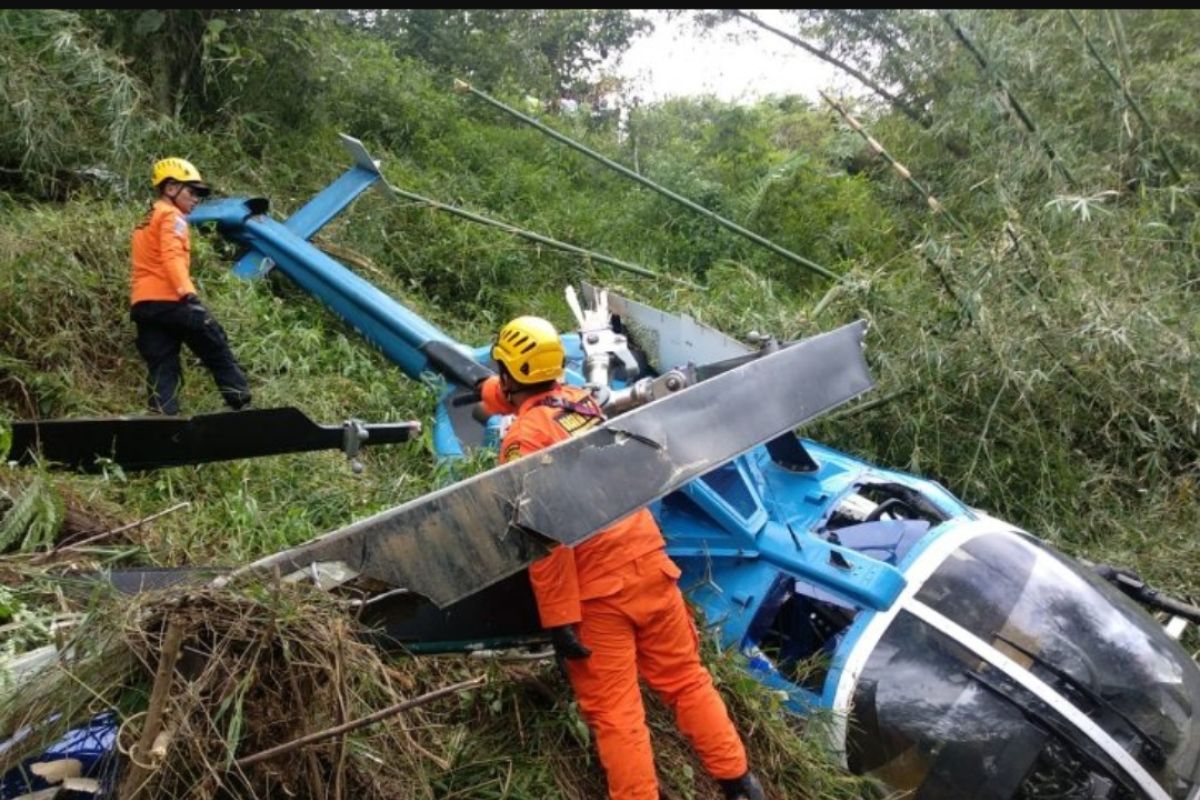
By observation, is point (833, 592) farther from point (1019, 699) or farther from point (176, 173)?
point (176, 173)

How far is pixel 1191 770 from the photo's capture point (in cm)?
381

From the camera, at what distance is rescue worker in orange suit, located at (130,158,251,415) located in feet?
18.9

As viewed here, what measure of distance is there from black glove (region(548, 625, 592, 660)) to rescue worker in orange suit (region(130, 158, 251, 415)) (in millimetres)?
3315

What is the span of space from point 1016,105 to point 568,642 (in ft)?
21.2

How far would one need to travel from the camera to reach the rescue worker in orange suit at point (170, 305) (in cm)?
577

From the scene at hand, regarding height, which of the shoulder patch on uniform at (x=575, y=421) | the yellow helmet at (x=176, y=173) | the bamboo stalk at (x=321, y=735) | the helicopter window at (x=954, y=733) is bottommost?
the helicopter window at (x=954, y=733)

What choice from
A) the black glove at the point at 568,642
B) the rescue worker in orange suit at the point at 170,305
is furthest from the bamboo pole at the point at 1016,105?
the black glove at the point at 568,642

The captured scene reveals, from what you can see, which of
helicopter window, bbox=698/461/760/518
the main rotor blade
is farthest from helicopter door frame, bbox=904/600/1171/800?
the main rotor blade

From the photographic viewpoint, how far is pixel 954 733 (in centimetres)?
369

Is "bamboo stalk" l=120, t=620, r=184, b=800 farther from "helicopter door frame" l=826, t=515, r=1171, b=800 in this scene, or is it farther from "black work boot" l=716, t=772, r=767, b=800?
"helicopter door frame" l=826, t=515, r=1171, b=800

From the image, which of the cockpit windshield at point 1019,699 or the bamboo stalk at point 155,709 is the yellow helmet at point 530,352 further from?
the bamboo stalk at point 155,709

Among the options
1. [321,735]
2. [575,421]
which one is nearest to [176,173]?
[575,421]

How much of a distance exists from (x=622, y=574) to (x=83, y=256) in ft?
14.6

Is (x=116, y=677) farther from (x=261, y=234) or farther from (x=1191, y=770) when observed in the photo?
(x=261, y=234)
